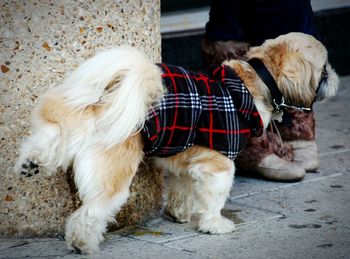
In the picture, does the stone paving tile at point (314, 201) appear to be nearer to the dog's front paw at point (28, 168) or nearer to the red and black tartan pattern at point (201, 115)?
the red and black tartan pattern at point (201, 115)

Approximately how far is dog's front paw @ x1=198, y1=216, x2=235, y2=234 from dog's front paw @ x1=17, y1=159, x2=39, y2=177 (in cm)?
119

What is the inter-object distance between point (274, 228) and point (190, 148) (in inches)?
31.9

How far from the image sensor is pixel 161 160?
4.72 metres

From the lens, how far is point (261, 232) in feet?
15.6

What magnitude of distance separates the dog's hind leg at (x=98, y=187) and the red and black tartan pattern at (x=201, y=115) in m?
0.17

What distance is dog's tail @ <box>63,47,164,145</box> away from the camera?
159 inches

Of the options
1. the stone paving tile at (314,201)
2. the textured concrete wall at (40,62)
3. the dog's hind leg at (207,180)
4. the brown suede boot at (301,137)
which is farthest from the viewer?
the brown suede boot at (301,137)

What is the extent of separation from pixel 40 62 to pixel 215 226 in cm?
151

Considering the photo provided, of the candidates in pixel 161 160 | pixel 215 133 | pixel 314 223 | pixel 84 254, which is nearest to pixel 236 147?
pixel 215 133

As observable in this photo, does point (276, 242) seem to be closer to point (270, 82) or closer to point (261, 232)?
point (261, 232)

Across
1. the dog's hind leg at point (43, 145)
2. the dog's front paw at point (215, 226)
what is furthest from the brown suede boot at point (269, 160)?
the dog's hind leg at point (43, 145)

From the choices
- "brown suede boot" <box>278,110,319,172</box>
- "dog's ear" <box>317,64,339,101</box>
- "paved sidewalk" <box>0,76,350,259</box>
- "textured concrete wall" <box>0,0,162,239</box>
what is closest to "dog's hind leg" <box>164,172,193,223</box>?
"paved sidewalk" <box>0,76,350,259</box>

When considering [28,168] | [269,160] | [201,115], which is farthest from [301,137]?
[28,168]

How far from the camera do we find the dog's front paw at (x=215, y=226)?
4.71 meters
